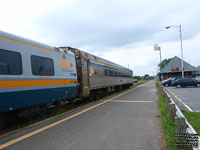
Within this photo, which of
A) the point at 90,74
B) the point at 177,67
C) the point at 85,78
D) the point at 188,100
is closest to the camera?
the point at 85,78

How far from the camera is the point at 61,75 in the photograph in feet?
23.8

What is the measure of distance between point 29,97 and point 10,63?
4.24ft

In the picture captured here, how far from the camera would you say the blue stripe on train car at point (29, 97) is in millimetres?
4642

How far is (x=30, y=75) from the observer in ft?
18.1

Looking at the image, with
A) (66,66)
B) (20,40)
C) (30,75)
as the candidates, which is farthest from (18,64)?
(66,66)

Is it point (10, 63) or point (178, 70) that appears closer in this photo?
point (10, 63)

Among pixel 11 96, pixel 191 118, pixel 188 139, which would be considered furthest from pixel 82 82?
pixel 188 139

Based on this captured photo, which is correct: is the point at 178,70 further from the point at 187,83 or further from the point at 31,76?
the point at 31,76

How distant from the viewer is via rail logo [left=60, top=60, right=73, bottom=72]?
739 centimetres

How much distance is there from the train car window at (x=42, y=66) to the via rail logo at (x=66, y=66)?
2.33ft

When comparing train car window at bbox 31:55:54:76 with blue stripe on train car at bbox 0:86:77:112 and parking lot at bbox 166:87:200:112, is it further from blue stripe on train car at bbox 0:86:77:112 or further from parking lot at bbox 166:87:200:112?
parking lot at bbox 166:87:200:112

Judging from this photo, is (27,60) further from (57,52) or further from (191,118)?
(191,118)

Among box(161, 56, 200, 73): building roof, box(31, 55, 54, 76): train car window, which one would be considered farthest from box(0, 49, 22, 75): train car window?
box(161, 56, 200, 73): building roof

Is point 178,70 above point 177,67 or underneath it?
underneath
